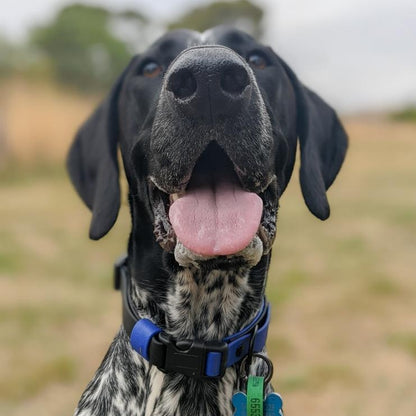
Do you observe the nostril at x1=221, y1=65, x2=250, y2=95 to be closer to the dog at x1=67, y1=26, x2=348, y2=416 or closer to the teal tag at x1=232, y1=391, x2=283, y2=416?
the dog at x1=67, y1=26, x2=348, y2=416

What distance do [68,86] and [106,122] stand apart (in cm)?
2100

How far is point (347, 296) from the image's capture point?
23.9ft

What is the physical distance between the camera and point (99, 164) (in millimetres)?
2742

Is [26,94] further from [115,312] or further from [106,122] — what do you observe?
[106,122]

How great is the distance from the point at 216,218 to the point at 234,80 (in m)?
0.41

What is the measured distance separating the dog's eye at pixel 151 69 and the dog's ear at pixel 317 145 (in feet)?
1.59

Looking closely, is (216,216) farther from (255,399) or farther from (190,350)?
(255,399)

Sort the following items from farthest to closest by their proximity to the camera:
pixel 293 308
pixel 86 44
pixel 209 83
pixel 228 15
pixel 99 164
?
pixel 228 15
pixel 86 44
pixel 293 308
pixel 99 164
pixel 209 83

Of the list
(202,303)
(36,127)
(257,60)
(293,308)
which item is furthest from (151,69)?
(36,127)

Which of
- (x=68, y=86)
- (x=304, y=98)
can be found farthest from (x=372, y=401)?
(x=68, y=86)

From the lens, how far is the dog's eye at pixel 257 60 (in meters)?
2.61

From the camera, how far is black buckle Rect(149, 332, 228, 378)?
2.23 m

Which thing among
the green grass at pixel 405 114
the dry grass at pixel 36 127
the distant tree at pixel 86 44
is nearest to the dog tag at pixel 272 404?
the dry grass at pixel 36 127

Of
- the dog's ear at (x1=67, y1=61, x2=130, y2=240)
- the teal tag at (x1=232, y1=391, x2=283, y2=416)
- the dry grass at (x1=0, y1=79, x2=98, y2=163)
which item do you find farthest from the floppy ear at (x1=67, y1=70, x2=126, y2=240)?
the dry grass at (x1=0, y1=79, x2=98, y2=163)
